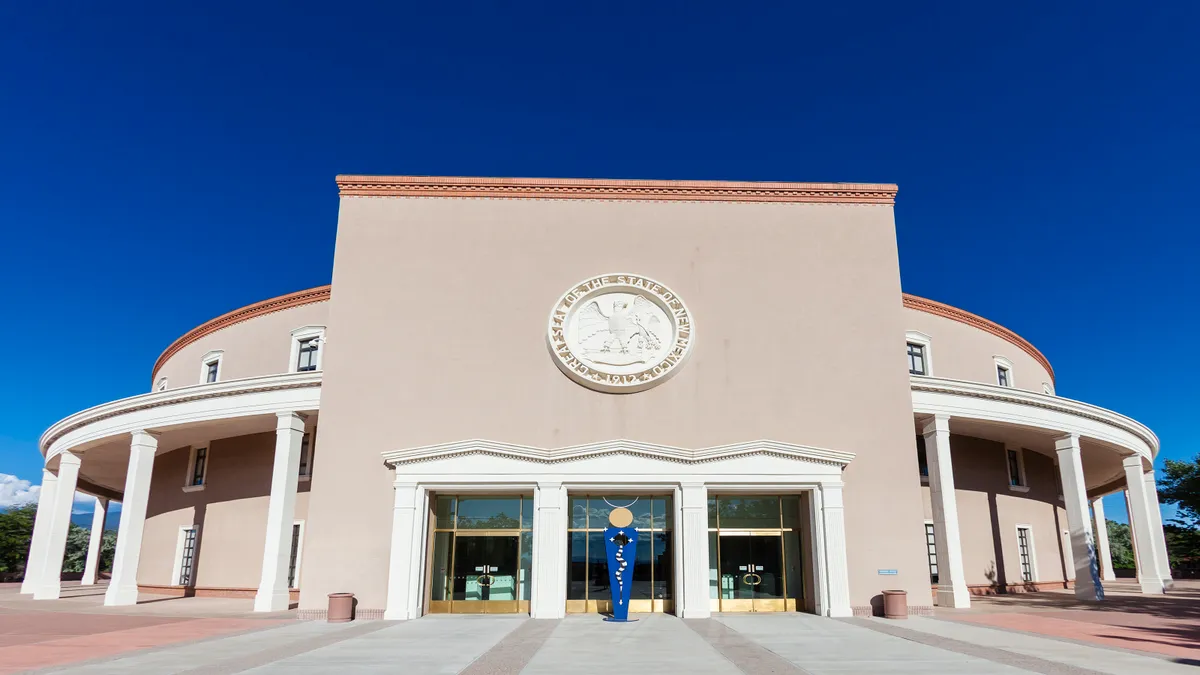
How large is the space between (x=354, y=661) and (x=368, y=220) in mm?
13721

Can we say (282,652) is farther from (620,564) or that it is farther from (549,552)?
(620,564)

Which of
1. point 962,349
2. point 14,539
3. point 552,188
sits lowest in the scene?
point 14,539

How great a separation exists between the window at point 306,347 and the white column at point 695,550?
15.9 metres

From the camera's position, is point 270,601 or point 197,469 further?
point 197,469


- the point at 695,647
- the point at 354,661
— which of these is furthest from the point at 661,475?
the point at 354,661

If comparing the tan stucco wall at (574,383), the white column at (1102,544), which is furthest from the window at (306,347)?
the white column at (1102,544)

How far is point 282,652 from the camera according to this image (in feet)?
42.1

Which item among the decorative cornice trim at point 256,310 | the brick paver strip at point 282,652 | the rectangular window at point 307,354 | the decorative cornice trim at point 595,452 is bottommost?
the brick paver strip at point 282,652

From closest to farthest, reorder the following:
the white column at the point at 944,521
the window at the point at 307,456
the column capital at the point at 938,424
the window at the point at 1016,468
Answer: the white column at the point at 944,521
the column capital at the point at 938,424
the window at the point at 307,456
the window at the point at 1016,468

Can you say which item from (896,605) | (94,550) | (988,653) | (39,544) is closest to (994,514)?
(896,605)

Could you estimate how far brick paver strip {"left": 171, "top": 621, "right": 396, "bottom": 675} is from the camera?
1083cm

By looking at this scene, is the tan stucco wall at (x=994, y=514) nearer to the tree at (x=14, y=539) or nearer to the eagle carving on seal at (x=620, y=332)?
the eagle carving on seal at (x=620, y=332)

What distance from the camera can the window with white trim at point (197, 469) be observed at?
97.6ft

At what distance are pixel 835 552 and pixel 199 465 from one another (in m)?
24.3
